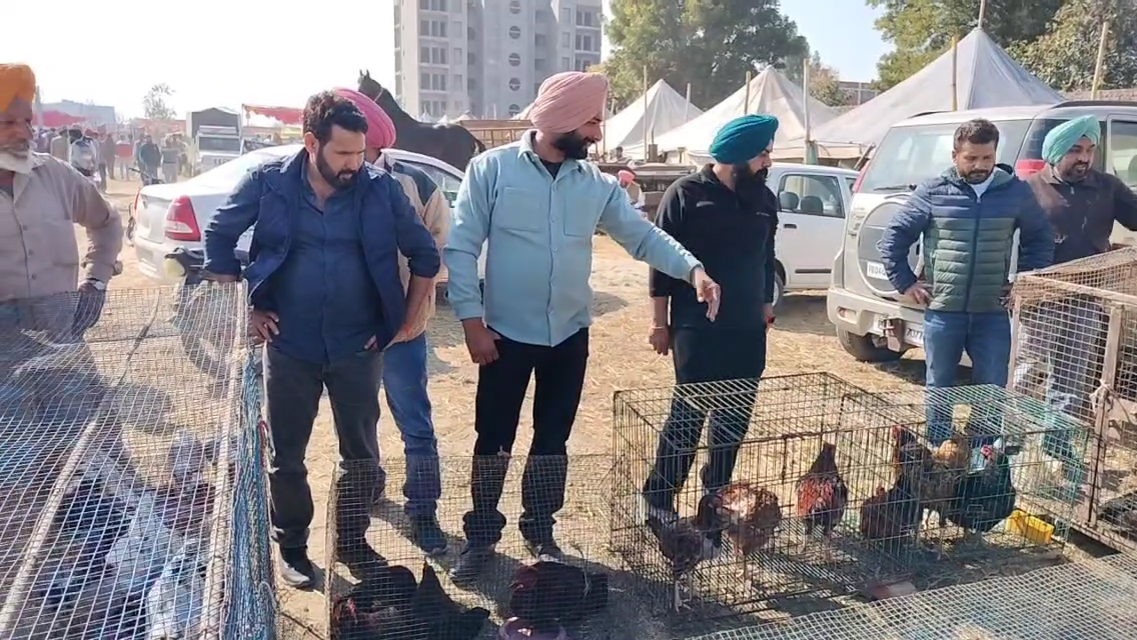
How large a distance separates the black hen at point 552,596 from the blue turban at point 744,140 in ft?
5.36

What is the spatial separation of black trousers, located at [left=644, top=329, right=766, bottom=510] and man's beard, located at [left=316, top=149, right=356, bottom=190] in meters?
1.43

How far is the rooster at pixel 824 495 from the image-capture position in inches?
Result: 125

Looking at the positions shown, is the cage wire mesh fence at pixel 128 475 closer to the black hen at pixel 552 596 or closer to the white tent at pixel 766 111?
the black hen at pixel 552 596

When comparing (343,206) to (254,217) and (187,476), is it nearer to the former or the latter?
(254,217)

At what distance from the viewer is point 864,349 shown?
6.43 metres

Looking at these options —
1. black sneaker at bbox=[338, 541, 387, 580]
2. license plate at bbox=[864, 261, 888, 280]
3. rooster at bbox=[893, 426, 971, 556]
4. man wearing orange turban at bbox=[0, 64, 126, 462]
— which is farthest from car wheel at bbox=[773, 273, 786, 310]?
man wearing orange turban at bbox=[0, 64, 126, 462]

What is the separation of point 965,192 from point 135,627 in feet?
11.5

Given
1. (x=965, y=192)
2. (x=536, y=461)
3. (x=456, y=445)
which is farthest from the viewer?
(x=456, y=445)

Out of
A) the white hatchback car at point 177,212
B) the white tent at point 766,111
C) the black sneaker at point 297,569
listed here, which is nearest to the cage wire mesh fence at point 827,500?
the black sneaker at point 297,569

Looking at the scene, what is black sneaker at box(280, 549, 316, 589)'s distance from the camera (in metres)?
3.11

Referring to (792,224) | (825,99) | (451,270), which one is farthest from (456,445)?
(825,99)

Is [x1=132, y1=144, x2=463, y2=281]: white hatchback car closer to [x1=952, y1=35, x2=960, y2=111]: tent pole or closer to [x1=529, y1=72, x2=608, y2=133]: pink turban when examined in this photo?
[x1=529, y1=72, x2=608, y2=133]: pink turban

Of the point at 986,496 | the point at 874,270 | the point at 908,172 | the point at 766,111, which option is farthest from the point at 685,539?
the point at 766,111

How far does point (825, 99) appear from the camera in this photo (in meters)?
32.9
